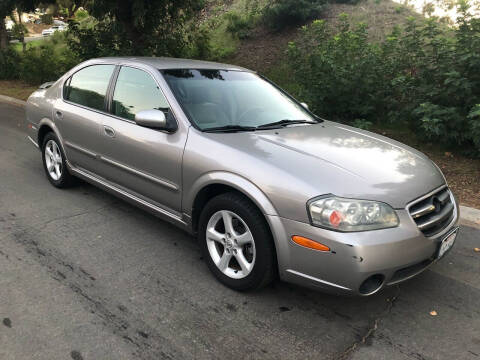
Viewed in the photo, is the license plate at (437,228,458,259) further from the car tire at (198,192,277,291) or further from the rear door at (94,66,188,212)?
the rear door at (94,66,188,212)

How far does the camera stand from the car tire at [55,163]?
4.92m

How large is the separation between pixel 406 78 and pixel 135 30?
6.37 meters

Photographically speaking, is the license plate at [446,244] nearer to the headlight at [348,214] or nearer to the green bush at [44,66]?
the headlight at [348,214]

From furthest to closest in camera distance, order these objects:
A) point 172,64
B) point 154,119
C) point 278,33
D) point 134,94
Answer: point 278,33 < point 172,64 < point 134,94 < point 154,119

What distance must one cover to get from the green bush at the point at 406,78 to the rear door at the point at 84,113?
3.88 m

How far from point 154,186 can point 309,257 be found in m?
1.57

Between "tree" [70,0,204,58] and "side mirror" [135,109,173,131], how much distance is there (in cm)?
680

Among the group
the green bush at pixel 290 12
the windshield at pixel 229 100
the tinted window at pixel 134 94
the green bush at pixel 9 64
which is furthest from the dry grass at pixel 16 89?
the windshield at pixel 229 100

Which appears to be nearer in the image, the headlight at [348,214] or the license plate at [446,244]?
the headlight at [348,214]

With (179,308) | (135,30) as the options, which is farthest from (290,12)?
(179,308)

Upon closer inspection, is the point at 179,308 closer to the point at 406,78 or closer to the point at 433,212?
the point at 433,212

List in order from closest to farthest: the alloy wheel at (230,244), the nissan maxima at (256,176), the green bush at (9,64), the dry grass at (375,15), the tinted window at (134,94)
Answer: the nissan maxima at (256,176) < the alloy wheel at (230,244) < the tinted window at (134,94) < the dry grass at (375,15) < the green bush at (9,64)

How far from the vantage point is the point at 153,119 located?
332cm

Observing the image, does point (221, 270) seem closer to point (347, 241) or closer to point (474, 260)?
point (347, 241)
